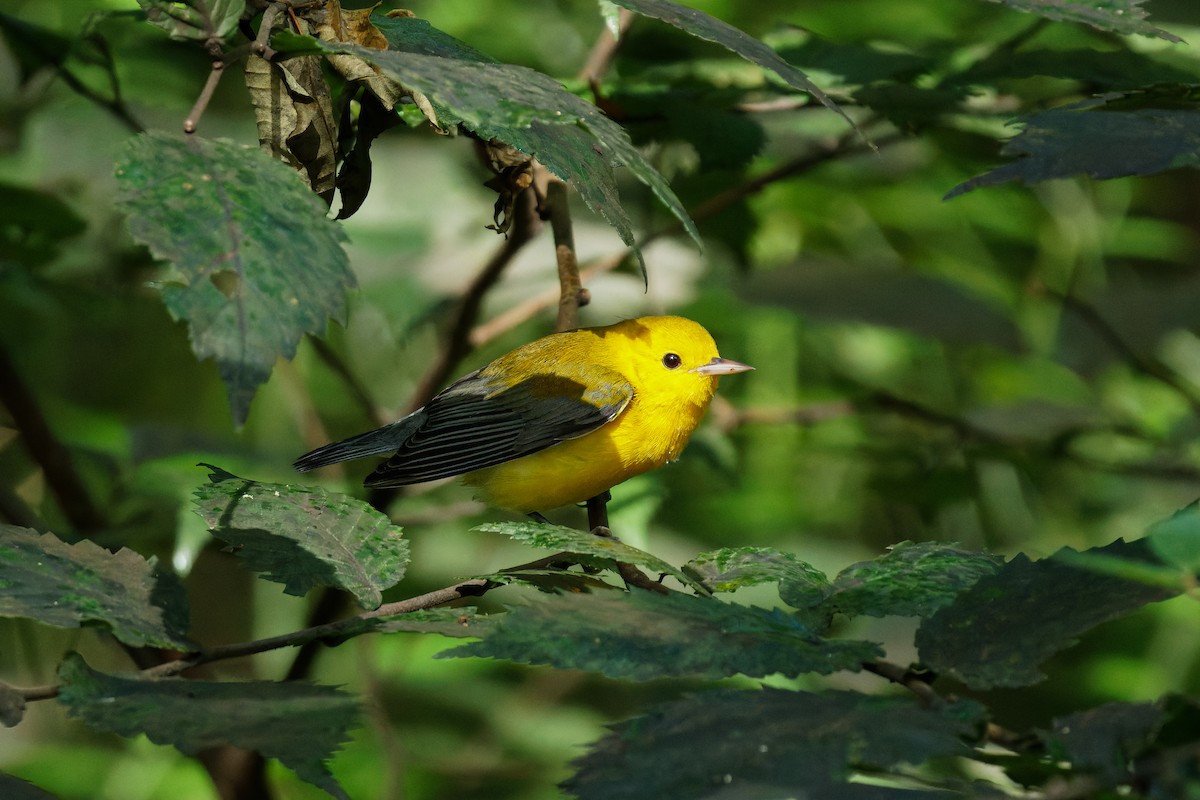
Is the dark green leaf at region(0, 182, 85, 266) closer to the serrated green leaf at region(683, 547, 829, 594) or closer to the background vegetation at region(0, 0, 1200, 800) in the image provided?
the background vegetation at region(0, 0, 1200, 800)

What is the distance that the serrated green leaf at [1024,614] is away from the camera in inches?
42.3

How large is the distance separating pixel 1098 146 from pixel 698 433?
1.77 meters

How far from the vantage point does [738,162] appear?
2322mm

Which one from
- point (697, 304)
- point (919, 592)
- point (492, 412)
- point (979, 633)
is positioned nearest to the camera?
point (979, 633)

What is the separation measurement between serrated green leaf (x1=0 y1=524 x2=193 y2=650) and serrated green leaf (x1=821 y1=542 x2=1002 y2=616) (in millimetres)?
702

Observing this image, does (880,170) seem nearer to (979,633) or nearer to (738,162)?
(738,162)

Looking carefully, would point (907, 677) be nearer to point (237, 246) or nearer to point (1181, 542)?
point (1181, 542)

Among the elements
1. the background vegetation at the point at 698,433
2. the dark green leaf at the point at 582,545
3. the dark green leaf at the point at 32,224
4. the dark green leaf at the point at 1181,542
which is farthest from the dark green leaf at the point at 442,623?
the dark green leaf at the point at 32,224

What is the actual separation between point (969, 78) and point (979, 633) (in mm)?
1443

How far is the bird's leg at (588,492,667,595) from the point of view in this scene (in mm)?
1407

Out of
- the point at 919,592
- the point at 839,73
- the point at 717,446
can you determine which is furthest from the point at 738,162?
the point at 919,592

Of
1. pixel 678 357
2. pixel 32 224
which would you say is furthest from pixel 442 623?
pixel 32 224

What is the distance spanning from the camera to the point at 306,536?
140 cm

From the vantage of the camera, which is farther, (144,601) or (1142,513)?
(1142,513)
